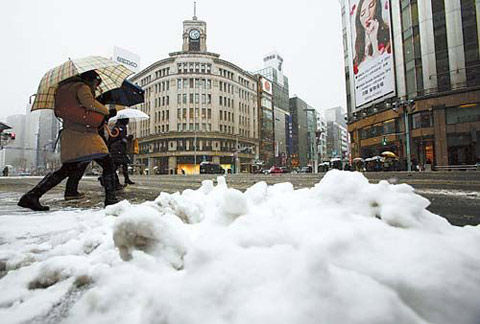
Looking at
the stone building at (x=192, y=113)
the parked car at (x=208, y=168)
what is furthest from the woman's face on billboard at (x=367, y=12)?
the stone building at (x=192, y=113)

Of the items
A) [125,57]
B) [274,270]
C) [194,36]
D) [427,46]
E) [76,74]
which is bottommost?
[274,270]

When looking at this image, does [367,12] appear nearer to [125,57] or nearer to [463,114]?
[463,114]

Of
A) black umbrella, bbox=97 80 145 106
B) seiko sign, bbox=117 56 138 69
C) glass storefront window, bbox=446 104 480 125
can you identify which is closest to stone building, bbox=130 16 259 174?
seiko sign, bbox=117 56 138 69

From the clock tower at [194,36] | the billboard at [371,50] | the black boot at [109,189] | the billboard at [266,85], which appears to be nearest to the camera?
the black boot at [109,189]

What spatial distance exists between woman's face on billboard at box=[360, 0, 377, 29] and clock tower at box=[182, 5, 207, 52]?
129 ft

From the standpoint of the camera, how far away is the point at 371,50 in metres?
30.4

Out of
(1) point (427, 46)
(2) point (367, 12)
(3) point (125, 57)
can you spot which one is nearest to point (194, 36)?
(3) point (125, 57)

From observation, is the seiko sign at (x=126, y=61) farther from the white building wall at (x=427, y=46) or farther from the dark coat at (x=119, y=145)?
the dark coat at (x=119, y=145)

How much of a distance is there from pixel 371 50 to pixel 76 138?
3523cm

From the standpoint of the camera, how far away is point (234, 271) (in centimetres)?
91

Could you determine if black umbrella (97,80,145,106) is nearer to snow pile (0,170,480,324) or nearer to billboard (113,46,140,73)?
snow pile (0,170,480,324)

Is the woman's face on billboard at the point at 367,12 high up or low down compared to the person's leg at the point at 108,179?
up

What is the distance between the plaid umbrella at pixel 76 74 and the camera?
10.1 feet

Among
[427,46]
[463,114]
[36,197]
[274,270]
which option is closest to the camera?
[274,270]
